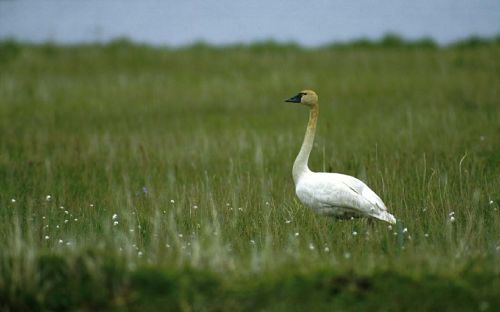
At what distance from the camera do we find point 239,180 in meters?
9.45

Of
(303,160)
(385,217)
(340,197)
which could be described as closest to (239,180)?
(303,160)

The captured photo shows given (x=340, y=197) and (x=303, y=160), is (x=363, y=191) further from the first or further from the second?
(x=303, y=160)

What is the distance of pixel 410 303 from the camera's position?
5.29 meters

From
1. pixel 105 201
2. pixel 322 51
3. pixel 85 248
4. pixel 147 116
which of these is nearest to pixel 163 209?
pixel 105 201

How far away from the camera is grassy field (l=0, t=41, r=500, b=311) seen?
5.43 meters

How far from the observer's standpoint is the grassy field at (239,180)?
5426mm

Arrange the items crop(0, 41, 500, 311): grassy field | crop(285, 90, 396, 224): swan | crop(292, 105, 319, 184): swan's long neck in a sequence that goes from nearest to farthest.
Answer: crop(0, 41, 500, 311): grassy field, crop(285, 90, 396, 224): swan, crop(292, 105, 319, 184): swan's long neck

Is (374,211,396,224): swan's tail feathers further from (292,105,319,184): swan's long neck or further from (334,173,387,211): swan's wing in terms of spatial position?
(292,105,319,184): swan's long neck

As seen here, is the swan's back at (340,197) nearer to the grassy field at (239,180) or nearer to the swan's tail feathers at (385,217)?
the swan's tail feathers at (385,217)

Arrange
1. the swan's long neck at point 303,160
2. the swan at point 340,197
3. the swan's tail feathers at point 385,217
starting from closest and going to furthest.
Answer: the swan's tail feathers at point 385,217 → the swan at point 340,197 → the swan's long neck at point 303,160

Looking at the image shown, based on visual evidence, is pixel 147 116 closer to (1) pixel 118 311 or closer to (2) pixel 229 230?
(2) pixel 229 230

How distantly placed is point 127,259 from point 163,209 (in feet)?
9.72

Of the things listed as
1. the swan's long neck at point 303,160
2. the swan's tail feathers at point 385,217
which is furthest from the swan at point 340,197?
the swan's long neck at point 303,160

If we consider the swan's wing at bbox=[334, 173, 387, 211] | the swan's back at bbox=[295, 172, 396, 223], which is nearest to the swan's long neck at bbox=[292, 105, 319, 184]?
the swan's back at bbox=[295, 172, 396, 223]
